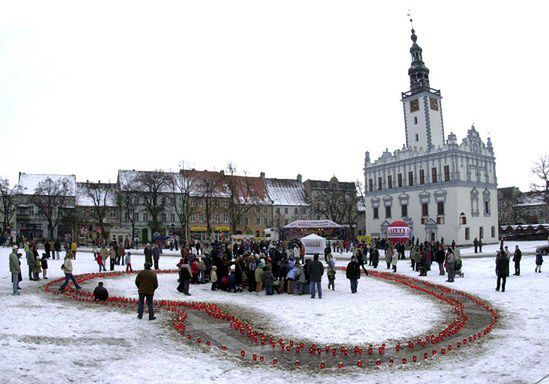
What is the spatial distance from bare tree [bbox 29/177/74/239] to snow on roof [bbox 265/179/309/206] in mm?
35551

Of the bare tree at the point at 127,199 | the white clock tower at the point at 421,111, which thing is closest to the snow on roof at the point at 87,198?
the bare tree at the point at 127,199

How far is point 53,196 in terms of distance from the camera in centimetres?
7862

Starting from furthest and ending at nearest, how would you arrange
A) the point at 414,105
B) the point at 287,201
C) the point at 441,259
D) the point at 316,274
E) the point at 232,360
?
the point at 287,201 < the point at 414,105 < the point at 441,259 < the point at 316,274 < the point at 232,360

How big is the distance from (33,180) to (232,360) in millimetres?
86879

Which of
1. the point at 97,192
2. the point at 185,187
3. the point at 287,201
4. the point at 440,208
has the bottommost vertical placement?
the point at 440,208

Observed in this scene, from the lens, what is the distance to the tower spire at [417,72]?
229 feet

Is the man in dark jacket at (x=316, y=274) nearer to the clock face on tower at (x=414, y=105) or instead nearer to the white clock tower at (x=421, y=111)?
the white clock tower at (x=421, y=111)

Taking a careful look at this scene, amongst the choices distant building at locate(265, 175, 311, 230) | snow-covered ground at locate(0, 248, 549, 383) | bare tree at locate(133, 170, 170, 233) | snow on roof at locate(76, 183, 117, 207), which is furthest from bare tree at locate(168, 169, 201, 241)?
snow-covered ground at locate(0, 248, 549, 383)

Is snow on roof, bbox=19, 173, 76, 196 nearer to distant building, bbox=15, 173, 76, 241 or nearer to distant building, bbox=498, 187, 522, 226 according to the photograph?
distant building, bbox=15, 173, 76, 241

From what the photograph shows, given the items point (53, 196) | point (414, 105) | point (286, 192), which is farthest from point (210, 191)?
point (414, 105)

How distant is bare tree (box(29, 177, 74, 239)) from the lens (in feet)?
259

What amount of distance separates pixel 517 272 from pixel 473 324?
12.9 metres

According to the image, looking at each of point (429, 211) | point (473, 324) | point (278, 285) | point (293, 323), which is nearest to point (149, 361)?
point (293, 323)

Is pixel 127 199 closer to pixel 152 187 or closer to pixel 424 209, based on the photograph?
pixel 152 187
